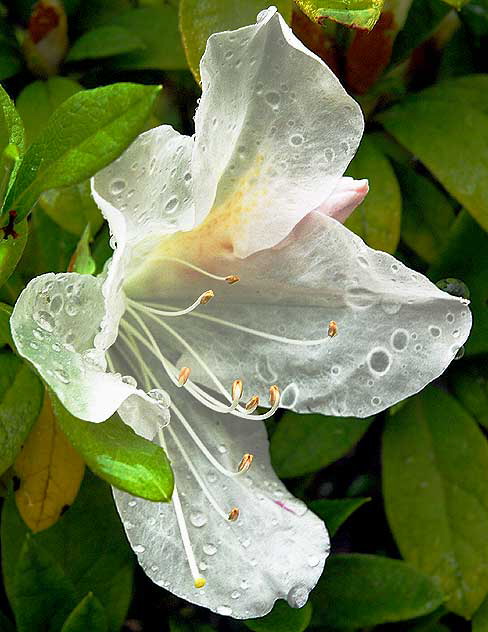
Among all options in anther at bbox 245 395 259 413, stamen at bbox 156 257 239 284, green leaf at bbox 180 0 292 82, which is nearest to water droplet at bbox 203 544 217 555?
anther at bbox 245 395 259 413

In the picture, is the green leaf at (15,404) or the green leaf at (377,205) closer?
the green leaf at (15,404)

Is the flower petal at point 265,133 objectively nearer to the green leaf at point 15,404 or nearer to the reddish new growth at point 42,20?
the green leaf at point 15,404

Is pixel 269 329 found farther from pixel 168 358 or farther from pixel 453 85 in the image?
pixel 453 85

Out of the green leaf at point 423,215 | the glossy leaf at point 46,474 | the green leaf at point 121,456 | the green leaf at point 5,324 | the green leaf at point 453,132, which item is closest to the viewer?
the green leaf at point 121,456

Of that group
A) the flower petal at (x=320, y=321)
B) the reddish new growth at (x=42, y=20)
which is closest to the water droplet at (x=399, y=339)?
the flower petal at (x=320, y=321)

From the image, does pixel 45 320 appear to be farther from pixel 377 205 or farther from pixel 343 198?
pixel 377 205

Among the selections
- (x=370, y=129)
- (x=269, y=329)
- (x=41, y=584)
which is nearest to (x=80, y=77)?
(x=370, y=129)
